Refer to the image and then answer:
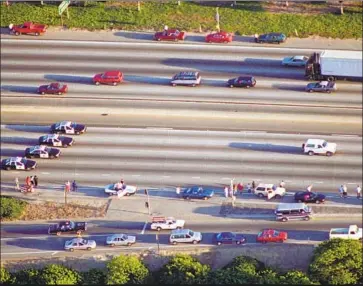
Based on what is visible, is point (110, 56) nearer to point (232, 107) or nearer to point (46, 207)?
point (232, 107)

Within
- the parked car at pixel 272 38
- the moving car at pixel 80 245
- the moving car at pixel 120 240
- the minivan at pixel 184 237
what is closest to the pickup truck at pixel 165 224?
the minivan at pixel 184 237

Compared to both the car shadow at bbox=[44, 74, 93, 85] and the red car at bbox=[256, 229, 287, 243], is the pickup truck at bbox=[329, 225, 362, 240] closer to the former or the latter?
the red car at bbox=[256, 229, 287, 243]

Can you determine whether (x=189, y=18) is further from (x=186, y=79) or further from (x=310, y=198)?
(x=310, y=198)

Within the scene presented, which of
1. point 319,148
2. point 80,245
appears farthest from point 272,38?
point 80,245

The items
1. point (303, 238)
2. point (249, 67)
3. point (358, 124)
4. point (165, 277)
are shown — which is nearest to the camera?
point (165, 277)

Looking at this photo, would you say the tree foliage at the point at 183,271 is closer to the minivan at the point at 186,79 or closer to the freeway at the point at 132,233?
the freeway at the point at 132,233

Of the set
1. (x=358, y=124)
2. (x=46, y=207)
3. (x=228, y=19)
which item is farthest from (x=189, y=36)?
(x=46, y=207)

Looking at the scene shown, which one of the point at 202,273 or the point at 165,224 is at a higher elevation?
the point at 165,224
